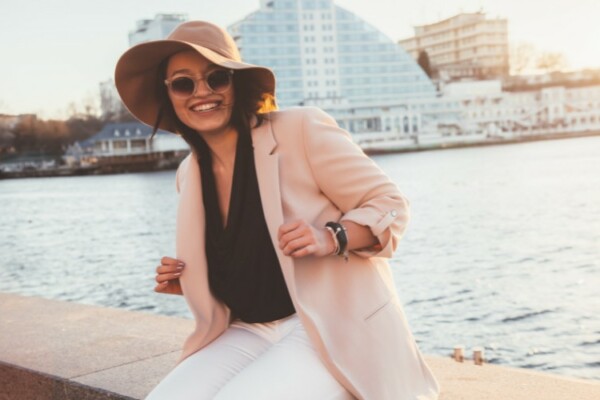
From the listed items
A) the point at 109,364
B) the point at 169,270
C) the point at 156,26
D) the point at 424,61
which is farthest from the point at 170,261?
the point at 424,61

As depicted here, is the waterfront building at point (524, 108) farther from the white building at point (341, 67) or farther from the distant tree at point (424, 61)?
the distant tree at point (424, 61)

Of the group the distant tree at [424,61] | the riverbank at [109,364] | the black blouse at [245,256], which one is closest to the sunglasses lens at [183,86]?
the black blouse at [245,256]

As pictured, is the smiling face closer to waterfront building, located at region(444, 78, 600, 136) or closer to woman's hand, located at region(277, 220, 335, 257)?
woman's hand, located at region(277, 220, 335, 257)

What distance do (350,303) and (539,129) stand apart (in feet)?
314

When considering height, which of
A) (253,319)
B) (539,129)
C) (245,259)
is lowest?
(539,129)

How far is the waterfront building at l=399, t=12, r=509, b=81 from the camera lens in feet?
356

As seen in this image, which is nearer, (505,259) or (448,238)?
(505,259)

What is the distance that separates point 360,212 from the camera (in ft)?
4.83

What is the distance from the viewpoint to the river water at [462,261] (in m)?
9.22

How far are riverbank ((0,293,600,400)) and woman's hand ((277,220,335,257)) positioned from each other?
0.68m

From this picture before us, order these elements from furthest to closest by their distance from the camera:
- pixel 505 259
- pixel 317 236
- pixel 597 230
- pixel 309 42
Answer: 1. pixel 309 42
2. pixel 597 230
3. pixel 505 259
4. pixel 317 236

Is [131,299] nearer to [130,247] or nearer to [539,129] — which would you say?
[130,247]

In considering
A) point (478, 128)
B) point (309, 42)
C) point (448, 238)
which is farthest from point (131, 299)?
point (478, 128)

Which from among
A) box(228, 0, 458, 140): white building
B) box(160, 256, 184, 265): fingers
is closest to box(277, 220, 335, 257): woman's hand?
box(160, 256, 184, 265): fingers
